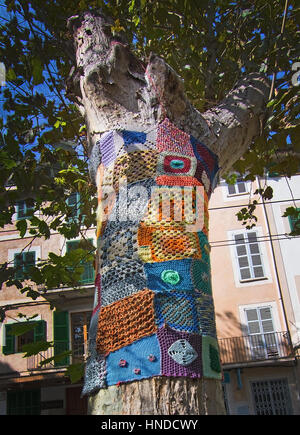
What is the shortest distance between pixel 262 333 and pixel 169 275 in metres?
14.6

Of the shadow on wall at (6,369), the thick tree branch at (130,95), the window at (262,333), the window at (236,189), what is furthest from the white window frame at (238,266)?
the thick tree branch at (130,95)

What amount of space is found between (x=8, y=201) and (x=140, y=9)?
2488 millimetres

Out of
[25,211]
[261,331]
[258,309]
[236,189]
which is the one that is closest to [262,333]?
[261,331]

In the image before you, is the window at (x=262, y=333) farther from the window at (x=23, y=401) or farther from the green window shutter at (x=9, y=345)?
the green window shutter at (x=9, y=345)

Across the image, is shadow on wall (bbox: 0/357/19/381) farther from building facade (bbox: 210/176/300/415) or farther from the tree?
the tree

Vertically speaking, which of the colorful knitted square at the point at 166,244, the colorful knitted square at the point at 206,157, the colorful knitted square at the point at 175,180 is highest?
the colorful knitted square at the point at 206,157

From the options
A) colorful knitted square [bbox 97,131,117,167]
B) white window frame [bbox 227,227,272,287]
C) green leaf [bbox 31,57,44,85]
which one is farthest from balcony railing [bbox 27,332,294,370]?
colorful knitted square [bbox 97,131,117,167]

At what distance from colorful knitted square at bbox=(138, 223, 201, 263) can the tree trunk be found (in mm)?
23

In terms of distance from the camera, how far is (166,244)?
7.66ft

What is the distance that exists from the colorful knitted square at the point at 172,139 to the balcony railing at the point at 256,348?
13.9 m

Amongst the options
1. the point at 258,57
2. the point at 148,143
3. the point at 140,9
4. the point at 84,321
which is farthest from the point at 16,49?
the point at 84,321

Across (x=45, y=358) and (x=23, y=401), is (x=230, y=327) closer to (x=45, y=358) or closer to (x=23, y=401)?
(x=45, y=358)

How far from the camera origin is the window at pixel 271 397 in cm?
1506

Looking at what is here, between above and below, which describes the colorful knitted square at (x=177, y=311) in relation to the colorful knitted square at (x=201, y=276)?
below
